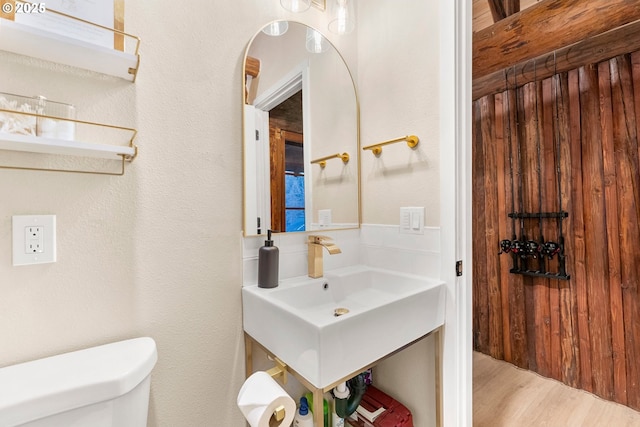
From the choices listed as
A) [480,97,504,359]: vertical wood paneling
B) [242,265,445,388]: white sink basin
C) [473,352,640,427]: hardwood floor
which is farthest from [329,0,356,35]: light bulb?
[473,352,640,427]: hardwood floor

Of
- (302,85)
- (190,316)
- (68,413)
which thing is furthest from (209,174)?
(68,413)

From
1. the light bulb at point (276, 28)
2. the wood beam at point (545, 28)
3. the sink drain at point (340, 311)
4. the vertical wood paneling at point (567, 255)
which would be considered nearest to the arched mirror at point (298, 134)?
the light bulb at point (276, 28)

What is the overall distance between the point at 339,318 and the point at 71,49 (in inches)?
39.9

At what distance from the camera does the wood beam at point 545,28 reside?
57.1 inches

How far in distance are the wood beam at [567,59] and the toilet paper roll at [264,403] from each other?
257 centimetres

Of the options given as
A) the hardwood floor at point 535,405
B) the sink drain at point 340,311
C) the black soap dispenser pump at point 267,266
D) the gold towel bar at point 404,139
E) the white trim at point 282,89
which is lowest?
the hardwood floor at point 535,405

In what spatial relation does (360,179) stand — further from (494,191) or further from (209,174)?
(494,191)

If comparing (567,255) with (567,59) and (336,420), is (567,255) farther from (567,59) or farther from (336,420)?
(336,420)

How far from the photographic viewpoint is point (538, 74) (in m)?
2.07

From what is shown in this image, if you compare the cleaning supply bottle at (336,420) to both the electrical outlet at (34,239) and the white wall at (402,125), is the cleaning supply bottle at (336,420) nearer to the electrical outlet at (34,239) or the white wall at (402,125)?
the white wall at (402,125)

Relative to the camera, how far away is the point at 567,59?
6.34ft

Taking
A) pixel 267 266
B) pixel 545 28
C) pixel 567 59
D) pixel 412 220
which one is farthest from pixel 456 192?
pixel 567 59

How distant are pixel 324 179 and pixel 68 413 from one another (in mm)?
1137

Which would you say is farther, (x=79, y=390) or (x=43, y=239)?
(x=43, y=239)
